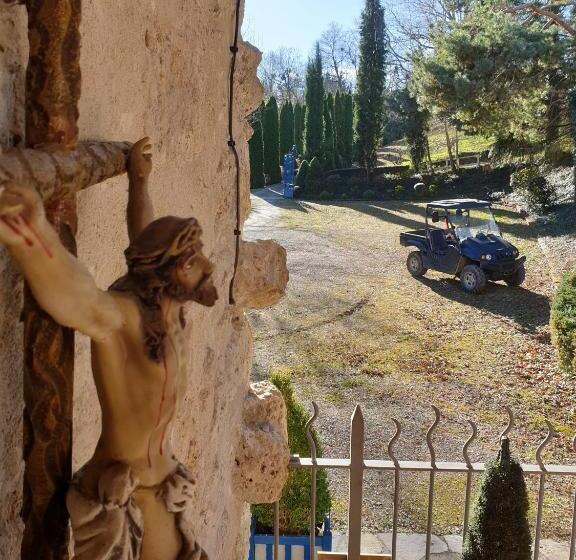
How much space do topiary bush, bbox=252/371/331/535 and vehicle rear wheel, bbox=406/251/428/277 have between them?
7.91 m

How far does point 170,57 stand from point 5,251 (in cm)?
77

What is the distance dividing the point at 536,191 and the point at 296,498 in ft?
40.8

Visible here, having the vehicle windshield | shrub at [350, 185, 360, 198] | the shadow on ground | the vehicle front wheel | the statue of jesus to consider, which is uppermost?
the statue of jesus

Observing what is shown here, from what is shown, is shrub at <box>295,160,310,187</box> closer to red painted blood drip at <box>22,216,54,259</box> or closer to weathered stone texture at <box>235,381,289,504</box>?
weathered stone texture at <box>235,381,289,504</box>

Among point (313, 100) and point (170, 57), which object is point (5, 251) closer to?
point (170, 57)

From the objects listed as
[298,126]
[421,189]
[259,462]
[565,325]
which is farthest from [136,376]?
[298,126]

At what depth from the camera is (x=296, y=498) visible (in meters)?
3.79

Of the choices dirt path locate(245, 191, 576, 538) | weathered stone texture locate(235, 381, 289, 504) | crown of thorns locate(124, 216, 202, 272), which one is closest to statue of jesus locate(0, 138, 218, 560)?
crown of thorns locate(124, 216, 202, 272)

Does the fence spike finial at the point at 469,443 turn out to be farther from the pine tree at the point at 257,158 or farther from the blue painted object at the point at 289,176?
the pine tree at the point at 257,158

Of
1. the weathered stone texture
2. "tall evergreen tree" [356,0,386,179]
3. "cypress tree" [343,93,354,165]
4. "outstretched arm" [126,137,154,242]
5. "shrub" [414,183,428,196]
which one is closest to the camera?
"outstretched arm" [126,137,154,242]

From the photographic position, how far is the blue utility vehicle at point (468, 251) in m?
10.5

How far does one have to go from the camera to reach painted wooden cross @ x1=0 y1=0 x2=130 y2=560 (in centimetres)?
66

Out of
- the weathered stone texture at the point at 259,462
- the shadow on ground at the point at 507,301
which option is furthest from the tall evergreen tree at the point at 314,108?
the weathered stone texture at the point at 259,462

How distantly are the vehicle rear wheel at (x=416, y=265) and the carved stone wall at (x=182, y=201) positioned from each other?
939 centimetres
